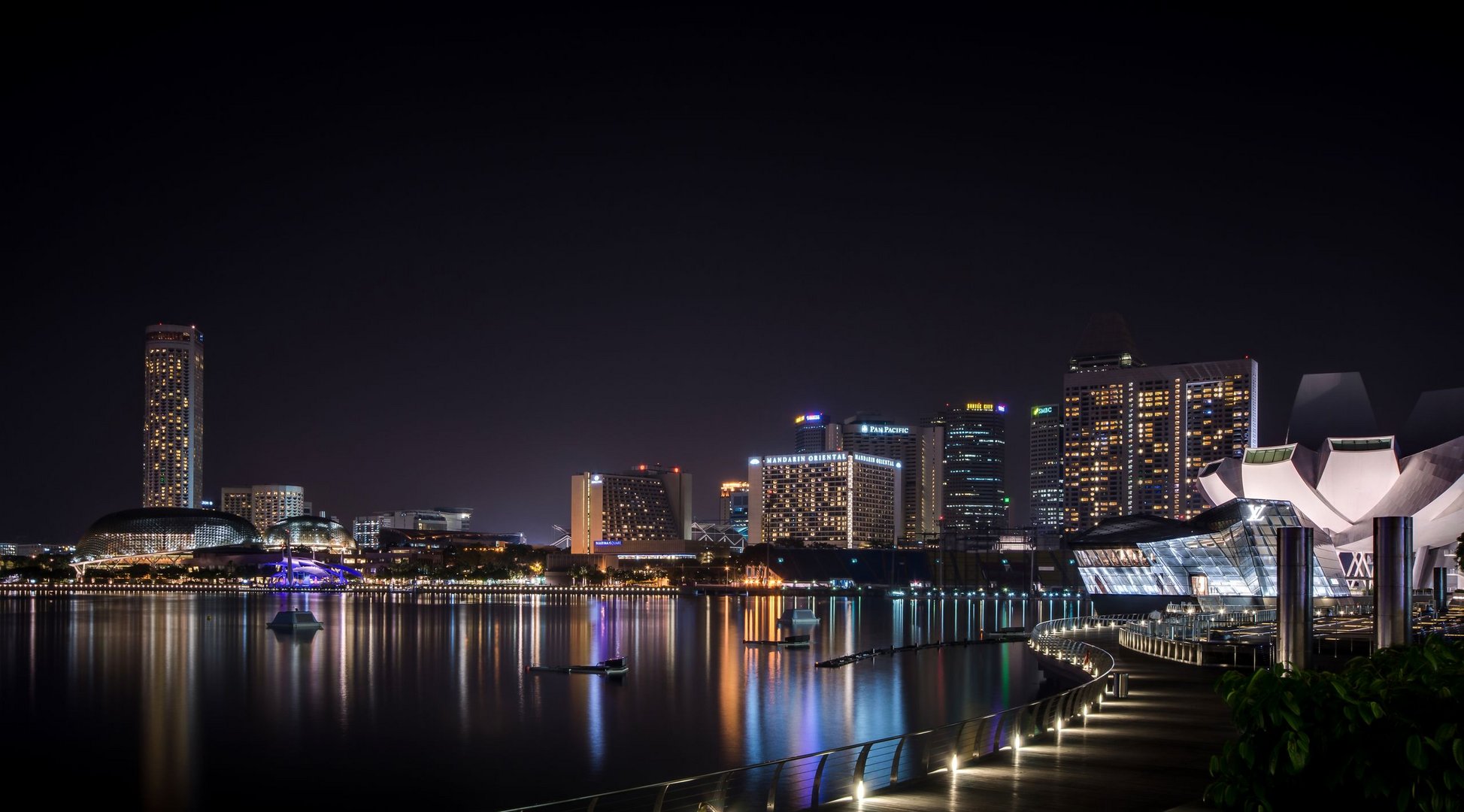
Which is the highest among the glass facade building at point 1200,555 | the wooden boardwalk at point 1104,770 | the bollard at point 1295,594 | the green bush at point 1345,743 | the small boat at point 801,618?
the green bush at point 1345,743

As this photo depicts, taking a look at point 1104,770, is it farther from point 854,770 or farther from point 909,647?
point 909,647

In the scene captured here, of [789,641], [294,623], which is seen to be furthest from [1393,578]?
[294,623]

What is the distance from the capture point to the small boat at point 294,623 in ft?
293

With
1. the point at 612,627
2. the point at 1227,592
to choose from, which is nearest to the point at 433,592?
the point at 612,627

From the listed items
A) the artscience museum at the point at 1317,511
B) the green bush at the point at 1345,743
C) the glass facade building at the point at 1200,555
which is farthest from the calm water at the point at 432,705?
the green bush at the point at 1345,743

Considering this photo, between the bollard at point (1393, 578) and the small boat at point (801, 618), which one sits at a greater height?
the bollard at point (1393, 578)

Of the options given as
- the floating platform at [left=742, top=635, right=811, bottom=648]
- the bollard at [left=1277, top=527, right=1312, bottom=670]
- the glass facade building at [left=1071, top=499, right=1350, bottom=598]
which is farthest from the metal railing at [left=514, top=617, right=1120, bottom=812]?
the glass facade building at [left=1071, top=499, right=1350, bottom=598]

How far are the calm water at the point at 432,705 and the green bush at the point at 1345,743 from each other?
24.8m

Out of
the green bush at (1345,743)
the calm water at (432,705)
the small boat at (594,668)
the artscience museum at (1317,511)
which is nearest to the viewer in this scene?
the green bush at (1345,743)

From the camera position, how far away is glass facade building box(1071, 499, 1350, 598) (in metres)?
83.4

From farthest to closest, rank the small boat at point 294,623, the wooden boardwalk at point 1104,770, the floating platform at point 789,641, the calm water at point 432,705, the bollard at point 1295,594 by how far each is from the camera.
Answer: the small boat at point 294,623, the floating platform at point 789,641, the calm water at point 432,705, the bollard at point 1295,594, the wooden boardwalk at point 1104,770

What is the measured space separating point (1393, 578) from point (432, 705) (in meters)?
34.7

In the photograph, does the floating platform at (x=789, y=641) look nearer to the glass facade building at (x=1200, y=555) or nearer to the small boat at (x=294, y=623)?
the glass facade building at (x=1200, y=555)

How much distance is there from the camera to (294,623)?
90.1 metres
